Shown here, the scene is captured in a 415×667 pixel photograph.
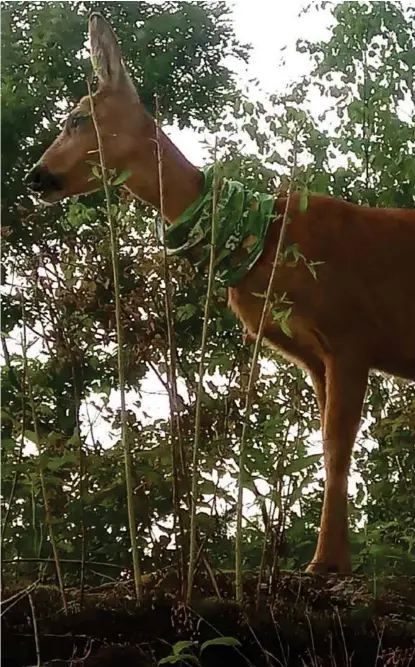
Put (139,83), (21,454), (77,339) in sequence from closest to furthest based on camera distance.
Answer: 1. (21,454)
2. (77,339)
3. (139,83)

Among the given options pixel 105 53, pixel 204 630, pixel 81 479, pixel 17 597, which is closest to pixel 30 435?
pixel 81 479

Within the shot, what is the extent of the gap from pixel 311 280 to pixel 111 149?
0.86 ft

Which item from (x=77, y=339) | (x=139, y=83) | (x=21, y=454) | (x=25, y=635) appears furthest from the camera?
(x=139, y=83)

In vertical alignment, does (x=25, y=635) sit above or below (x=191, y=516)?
below

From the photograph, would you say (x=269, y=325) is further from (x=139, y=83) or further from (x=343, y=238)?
(x=139, y=83)

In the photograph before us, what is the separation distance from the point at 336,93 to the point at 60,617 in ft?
2.46

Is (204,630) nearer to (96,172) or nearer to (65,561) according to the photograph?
(65,561)

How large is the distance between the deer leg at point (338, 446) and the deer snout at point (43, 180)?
363 millimetres

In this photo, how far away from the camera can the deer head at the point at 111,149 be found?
110 centimetres

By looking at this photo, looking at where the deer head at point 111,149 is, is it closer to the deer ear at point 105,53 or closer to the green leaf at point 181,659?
the deer ear at point 105,53

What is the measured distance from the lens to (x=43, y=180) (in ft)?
3.59

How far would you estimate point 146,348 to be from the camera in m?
1.15

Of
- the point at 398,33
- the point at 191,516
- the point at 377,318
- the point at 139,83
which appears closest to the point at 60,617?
the point at 191,516

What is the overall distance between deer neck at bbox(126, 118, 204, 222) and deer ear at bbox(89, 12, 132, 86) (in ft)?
0.20
